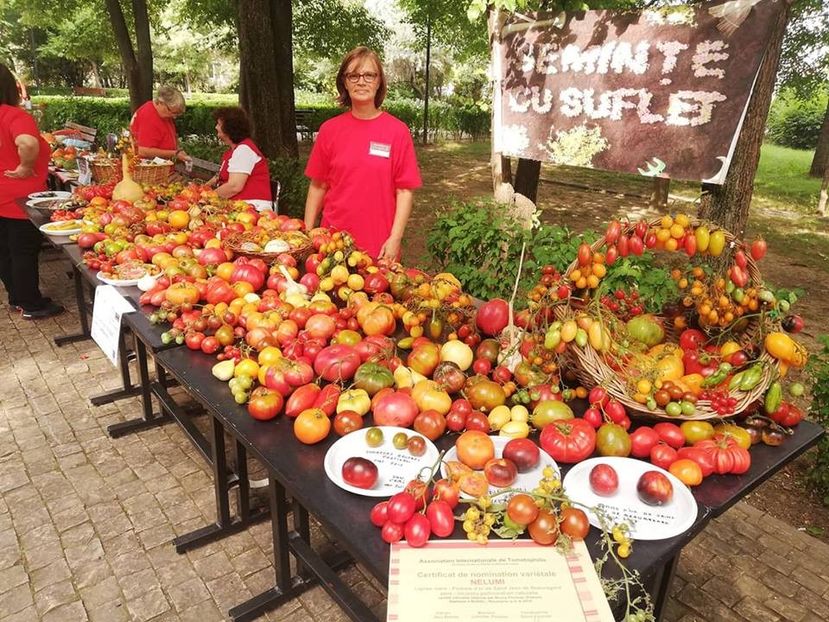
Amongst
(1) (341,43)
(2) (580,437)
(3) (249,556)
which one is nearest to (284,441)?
(2) (580,437)

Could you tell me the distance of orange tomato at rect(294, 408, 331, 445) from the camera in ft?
6.26

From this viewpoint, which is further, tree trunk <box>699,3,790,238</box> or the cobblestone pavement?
tree trunk <box>699,3,790,238</box>

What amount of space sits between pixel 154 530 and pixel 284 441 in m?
1.69

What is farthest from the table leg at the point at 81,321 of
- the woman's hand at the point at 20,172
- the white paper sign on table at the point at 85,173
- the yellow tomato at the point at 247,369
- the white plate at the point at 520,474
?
the white plate at the point at 520,474

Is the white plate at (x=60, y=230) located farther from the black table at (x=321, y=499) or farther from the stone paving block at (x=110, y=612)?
the stone paving block at (x=110, y=612)

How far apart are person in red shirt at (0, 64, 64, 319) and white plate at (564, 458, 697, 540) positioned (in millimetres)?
5118

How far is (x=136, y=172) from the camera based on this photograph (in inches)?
194

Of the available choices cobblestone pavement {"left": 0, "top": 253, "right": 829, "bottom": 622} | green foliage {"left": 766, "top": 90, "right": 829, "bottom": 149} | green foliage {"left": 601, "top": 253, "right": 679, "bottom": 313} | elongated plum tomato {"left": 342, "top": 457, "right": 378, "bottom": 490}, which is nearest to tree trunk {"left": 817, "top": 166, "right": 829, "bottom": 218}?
green foliage {"left": 601, "top": 253, "right": 679, "bottom": 313}

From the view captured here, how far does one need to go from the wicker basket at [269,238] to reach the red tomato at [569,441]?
193 cm

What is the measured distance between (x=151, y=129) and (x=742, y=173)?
5.88 metres

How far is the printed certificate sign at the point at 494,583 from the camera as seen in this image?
1.33m

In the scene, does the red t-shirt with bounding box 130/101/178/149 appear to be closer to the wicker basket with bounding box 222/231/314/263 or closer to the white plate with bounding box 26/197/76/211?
the white plate with bounding box 26/197/76/211

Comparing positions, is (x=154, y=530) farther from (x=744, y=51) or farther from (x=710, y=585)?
(x=744, y=51)

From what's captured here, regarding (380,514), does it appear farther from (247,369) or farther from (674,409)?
(674,409)
